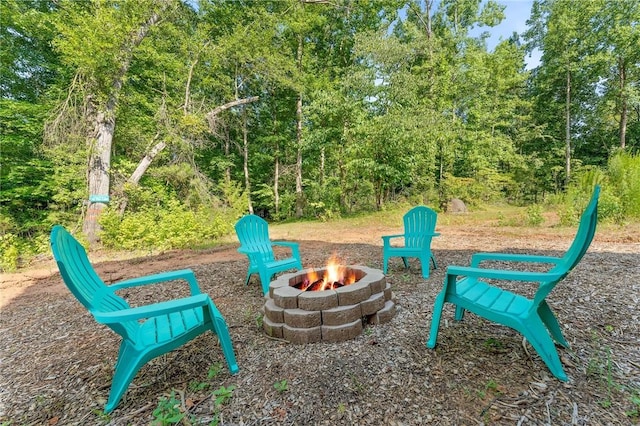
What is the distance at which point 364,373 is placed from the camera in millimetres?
1578

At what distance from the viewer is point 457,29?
12.6 metres

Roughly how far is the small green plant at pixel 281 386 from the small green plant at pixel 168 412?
1.52 feet

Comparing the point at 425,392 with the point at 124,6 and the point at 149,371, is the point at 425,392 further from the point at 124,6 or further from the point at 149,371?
the point at 124,6

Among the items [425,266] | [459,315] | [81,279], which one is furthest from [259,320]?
[425,266]

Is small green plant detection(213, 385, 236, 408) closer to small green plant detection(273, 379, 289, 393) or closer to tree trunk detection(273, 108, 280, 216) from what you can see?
small green plant detection(273, 379, 289, 393)

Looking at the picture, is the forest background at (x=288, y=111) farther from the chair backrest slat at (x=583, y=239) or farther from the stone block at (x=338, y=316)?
the chair backrest slat at (x=583, y=239)

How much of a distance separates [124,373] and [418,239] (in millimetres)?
3128

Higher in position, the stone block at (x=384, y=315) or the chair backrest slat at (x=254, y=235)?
the chair backrest slat at (x=254, y=235)

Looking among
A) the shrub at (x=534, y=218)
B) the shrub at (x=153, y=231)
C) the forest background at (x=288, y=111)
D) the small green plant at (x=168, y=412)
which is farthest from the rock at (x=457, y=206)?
the small green plant at (x=168, y=412)

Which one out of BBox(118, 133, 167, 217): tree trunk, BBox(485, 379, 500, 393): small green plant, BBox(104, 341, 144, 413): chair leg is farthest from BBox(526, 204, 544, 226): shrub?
BBox(118, 133, 167, 217): tree trunk

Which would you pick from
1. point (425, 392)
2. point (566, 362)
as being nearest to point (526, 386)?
point (566, 362)

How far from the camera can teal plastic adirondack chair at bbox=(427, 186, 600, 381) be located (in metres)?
1.37

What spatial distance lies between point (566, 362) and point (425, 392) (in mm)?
899

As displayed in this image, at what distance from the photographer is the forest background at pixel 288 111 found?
21.1ft
